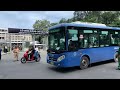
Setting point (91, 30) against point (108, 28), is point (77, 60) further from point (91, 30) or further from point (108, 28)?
point (108, 28)

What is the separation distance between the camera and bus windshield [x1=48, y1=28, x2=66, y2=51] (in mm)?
10192

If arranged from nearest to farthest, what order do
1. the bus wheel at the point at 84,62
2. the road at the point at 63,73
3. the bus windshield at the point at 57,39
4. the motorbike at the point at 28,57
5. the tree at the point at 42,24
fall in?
1. the road at the point at 63,73
2. the bus windshield at the point at 57,39
3. the bus wheel at the point at 84,62
4. the motorbike at the point at 28,57
5. the tree at the point at 42,24

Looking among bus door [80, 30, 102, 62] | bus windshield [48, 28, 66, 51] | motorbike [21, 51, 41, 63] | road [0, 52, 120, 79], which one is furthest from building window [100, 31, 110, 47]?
motorbike [21, 51, 41, 63]

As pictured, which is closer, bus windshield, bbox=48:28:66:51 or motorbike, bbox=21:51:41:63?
bus windshield, bbox=48:28:66:51

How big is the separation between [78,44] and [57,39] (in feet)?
4.11

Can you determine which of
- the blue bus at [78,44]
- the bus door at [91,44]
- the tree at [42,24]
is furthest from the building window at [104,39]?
the tree at [42,24]

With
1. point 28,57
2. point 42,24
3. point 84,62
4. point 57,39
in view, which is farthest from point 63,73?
point 42,24

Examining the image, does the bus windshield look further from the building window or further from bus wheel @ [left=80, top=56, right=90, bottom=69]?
the building window

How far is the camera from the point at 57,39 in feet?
35.1

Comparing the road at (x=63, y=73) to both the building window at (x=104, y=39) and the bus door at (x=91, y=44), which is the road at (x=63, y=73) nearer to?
the bus door at (x=91, y=44)

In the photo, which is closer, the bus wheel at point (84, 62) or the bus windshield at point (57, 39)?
the bus windshield at point (57, 39)

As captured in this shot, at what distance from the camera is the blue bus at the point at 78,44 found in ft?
32.9
